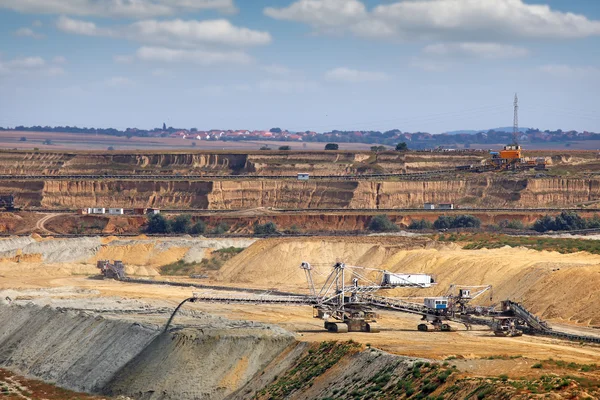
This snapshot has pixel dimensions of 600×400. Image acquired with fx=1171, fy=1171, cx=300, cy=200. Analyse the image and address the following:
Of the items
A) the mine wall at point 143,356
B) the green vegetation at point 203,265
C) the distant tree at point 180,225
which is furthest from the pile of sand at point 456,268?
the distant tree at point 180,225

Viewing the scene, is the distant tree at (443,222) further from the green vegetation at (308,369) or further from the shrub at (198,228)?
the green vegetation at (308,369)

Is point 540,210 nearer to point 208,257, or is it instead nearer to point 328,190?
point 328,190

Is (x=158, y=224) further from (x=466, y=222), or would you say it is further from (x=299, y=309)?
(x=299, y=309)

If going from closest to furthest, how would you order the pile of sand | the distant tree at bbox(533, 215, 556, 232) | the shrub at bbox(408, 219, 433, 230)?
the pile of sand
the distant tree at bbox(533, 215, 556, 232)
the shrub at bbox(408, 219, 433, 230)

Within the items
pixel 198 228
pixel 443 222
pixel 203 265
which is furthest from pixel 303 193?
pixel 203 265

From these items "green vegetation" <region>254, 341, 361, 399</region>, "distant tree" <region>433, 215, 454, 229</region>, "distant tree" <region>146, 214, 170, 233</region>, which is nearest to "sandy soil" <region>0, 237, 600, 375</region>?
"green vegetation" <region>254, 341, 361, 399</region>

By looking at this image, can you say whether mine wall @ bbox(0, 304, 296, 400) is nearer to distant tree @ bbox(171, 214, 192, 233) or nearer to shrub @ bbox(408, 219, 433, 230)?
shrub @ bbox(408, 219, 433, 230)

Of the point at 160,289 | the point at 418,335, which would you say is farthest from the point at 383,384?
the point at 160,289
